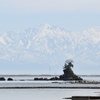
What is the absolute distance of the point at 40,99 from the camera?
7994 centimetres

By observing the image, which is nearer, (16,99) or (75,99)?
(75,99)

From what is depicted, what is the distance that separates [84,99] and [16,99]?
1224 inches

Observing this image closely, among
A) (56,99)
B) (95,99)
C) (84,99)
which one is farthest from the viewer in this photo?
(56,99)

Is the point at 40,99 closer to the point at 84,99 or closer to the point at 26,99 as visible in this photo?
the point at 26,99

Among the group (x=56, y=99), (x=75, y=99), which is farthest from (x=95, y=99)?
(x=56, y=99)

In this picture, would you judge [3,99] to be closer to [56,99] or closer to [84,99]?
[56,99]

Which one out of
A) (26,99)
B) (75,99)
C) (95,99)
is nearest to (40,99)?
(26,99)

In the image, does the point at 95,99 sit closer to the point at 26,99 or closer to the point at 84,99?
the point at 84,99

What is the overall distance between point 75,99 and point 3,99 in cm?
3092

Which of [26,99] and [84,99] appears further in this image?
[26,99]

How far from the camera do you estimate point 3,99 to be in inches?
3145

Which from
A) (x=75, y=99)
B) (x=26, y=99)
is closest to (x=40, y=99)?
(x=26, y=99)

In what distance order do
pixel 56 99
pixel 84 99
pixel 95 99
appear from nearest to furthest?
pixel 84 99
pixel 95 99
pixel 56 99

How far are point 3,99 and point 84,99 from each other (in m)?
31.5
